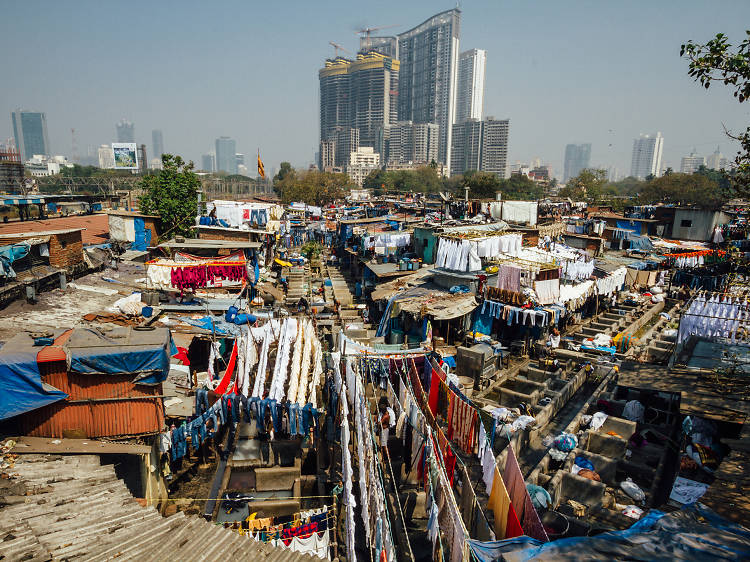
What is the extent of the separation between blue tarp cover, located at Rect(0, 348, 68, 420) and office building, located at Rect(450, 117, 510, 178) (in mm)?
162729

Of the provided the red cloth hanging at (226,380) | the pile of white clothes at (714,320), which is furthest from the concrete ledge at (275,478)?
the pile of white clothes at (714,320)

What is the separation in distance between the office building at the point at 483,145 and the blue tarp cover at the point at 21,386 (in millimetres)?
162729

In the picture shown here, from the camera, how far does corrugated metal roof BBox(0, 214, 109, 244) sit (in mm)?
23275

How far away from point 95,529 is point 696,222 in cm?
5265

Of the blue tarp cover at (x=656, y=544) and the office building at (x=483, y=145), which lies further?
the office building at (x=483, y=145)

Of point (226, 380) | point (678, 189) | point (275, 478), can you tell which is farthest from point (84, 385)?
point (678, 189)

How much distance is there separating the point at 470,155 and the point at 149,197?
155 meters

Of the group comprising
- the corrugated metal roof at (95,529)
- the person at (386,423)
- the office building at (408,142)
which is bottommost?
the person at (386,423)

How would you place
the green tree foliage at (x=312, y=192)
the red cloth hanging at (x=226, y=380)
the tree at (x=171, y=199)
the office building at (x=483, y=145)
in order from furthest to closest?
the office building at (x=483, y=145)
the green tree foliage at (x=312, y=192)
the tree at (x=171, y=199)
the red cloth hanging at (x=226, y=380)

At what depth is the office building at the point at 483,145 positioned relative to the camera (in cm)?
16188

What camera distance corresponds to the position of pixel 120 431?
8.59 m

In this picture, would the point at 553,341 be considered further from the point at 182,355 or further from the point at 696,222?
the point at 696,222

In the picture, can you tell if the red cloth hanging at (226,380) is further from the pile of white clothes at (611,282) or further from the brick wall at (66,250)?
the pile of white clothes at (611,282)

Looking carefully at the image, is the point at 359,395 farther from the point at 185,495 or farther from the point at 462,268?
the point at 462,268
